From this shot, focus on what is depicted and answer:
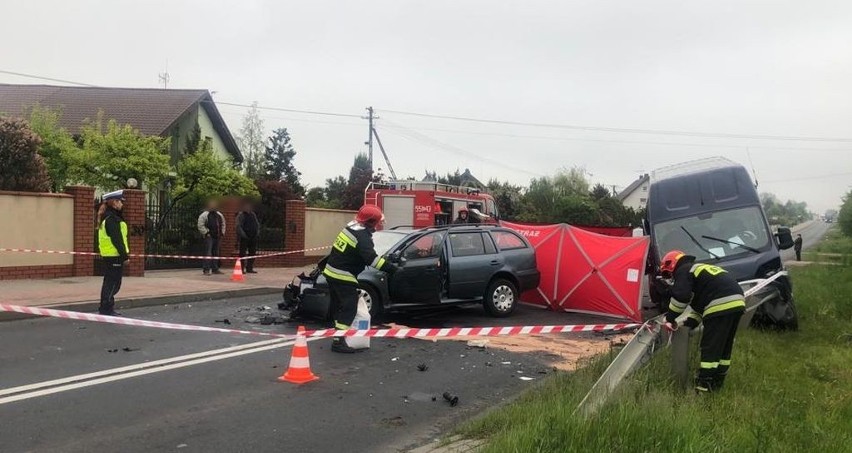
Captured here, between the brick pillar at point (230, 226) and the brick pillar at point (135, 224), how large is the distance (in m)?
3.40

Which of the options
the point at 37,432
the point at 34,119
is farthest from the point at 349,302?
the point at 34,119

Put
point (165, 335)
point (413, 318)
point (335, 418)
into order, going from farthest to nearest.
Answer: point (413, 318) → point (165, 335) → point (335, 418)

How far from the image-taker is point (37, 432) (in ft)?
15.4

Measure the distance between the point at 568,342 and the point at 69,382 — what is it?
5.88 meters

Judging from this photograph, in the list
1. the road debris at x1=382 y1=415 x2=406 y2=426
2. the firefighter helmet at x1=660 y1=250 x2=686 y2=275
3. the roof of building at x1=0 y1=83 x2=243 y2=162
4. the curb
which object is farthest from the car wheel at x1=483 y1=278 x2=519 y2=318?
the roof of building at x1=0 y1=83 x2=243 y2=162

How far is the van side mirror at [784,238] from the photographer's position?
9.89m

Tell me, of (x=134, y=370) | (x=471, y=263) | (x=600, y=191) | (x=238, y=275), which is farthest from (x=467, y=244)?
(x=600, y=191)

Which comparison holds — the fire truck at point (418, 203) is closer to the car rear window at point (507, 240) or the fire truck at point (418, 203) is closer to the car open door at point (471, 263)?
the car rear window at point (507, 240)

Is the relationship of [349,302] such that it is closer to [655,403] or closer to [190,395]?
[190,395]

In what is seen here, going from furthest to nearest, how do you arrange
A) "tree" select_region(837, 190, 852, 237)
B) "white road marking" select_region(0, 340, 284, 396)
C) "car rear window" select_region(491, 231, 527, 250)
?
1. "tree" select_region(837, 190, 852, 237)
2. "car rear window" select_region(491, 231, 527, 250)
3. "white road marking" select_region(0, 340, 284, 396)

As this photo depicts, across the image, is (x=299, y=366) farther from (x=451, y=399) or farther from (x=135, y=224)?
(x=135, y=224)

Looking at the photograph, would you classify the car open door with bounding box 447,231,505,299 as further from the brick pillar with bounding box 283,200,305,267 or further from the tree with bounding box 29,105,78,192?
the tree with bounding box 29,105,78,192

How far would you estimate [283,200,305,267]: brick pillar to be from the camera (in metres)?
19.3

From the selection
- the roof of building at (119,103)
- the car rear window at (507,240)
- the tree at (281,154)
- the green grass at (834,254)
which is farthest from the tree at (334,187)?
the car rear window at (507,240)
